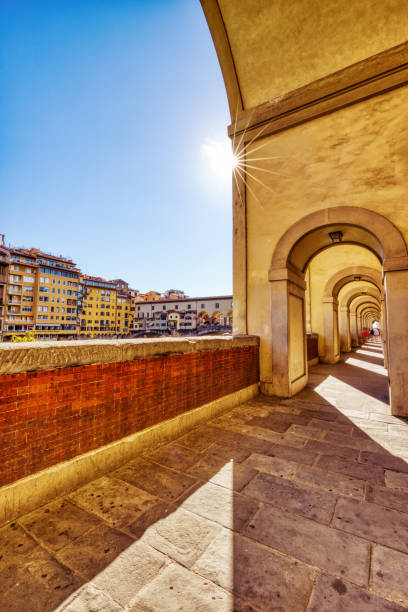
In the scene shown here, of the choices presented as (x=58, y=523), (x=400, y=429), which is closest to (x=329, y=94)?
(x=400, y=429)

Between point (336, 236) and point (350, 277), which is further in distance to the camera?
point (350, 277)

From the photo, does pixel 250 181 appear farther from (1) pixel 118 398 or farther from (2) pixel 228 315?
(2) pixel 228 315

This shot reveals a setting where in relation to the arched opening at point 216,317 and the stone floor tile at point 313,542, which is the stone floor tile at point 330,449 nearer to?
the stone floor tile at point 313,542

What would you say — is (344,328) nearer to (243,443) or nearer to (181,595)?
(243,443)

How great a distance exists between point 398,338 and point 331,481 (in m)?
3.36

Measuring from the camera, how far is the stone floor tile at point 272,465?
114 inches

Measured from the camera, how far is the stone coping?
216 centimetres

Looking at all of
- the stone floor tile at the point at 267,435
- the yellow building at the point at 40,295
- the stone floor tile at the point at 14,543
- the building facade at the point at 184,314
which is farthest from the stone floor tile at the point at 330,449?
the building facade at the point at 184,314

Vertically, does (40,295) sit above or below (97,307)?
above

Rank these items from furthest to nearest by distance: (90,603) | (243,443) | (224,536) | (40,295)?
(40,295), (243,443), (224,536), (90,603)

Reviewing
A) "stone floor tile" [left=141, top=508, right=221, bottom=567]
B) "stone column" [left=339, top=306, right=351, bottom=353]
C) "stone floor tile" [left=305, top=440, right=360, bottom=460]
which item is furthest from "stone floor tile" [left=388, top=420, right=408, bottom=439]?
"stone column" [left=339, top=306, right=351, bottom=353]

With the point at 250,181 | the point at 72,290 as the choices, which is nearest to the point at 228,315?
the point at 72,290

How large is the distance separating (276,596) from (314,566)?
373 millimetres

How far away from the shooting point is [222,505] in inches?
91.7
